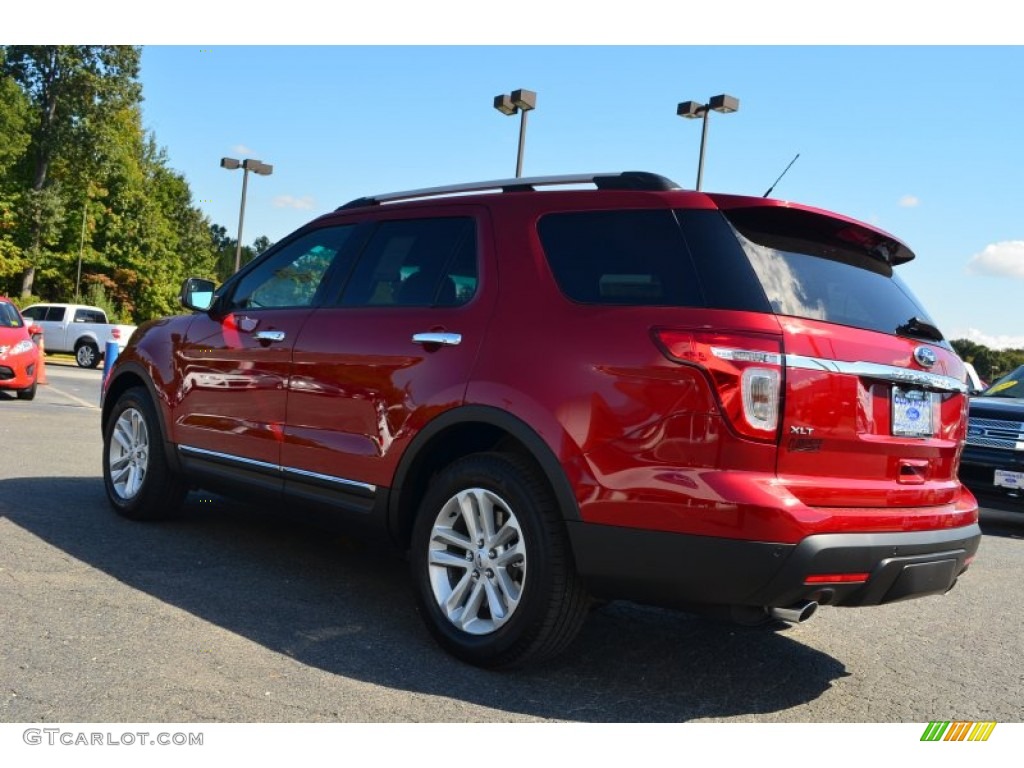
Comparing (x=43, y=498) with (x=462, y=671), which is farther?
(x=43, y=498)

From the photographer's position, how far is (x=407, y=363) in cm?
414

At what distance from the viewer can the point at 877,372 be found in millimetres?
3449

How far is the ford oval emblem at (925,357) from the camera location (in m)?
3.66

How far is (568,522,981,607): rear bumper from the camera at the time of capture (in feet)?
10.3

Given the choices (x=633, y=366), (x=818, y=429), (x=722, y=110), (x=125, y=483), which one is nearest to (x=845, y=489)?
(x=818, y=429)

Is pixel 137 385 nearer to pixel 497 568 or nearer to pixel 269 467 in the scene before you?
pixel 269 467

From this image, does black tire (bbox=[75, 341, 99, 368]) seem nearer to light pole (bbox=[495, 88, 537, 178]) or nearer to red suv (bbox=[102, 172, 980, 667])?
light pole (bbox=[495, 88, 537, 178])

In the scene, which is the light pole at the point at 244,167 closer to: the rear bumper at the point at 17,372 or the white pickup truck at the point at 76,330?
Result: the white pickup truck at the point at 76,330

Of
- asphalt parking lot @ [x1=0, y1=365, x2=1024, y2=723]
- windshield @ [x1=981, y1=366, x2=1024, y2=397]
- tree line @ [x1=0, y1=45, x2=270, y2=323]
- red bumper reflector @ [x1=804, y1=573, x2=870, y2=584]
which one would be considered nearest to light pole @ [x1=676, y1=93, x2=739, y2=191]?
windshield @ [x1=981, y1=366, x2=1024, y2=397]

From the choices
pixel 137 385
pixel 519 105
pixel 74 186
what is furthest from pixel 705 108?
pixel 74 186

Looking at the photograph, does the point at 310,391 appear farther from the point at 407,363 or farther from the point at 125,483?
the point at 125,483

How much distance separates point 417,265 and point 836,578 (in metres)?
2.22

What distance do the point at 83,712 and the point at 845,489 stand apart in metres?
2.52

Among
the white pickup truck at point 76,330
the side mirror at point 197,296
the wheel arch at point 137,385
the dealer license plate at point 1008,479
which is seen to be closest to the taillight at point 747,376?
the side mirror at point 197,296
